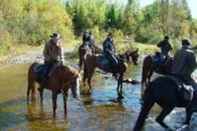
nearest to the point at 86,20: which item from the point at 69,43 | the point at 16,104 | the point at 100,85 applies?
the point at 69,43

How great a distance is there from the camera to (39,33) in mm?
48875

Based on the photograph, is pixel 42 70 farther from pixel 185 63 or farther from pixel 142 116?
pixel 185 63

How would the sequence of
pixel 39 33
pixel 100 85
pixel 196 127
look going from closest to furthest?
pixel 196 127 < pixel 100 85 < pixel 39 33

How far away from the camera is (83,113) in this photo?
16625 millimetres

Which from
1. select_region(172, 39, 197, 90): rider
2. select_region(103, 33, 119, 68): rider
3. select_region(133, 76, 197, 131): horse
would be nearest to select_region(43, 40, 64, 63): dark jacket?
select_region(133, 76, 197, 131): horse

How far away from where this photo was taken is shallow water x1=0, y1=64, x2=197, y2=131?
14891 millimetres

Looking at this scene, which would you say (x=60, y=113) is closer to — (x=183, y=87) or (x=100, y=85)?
(x=183, y=87)

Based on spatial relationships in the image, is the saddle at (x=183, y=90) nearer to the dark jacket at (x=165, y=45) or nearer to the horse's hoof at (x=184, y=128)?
→ the horse's hoof at (x=184, y=128)

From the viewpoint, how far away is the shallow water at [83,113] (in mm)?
14891

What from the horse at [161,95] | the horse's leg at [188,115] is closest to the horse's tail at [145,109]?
the horse at [161,95]

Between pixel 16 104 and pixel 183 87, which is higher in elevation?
pixel 183 87

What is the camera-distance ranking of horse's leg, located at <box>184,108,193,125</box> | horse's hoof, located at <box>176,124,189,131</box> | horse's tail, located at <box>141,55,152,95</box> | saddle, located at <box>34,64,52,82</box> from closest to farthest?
horse's hoof, located at <box>176,124,189,131</box>, horse's leg, located at <box>184,108,193,125</box>, saddle, located at <box>34,64,52,82</box>, horse's tail, located at <box>141,55,152,95</box>

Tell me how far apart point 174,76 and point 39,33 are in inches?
1434

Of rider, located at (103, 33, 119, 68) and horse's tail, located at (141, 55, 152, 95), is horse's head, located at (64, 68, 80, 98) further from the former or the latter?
horse's tail, located at (141, 55, 152, 95)
